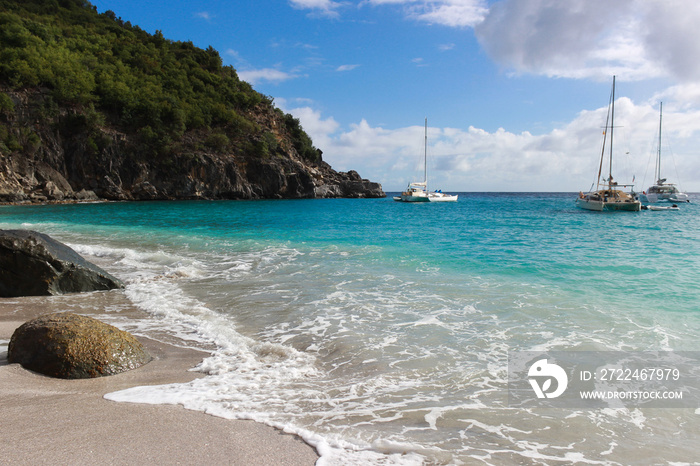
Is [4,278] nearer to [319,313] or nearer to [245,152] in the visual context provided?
[319,313]

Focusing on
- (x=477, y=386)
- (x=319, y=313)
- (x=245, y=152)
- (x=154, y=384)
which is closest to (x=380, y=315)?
(x=319, y=313)

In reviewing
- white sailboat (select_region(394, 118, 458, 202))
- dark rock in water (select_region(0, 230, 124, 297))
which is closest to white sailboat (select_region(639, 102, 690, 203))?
white sailboat (select_region(394, 118, 458, 202))

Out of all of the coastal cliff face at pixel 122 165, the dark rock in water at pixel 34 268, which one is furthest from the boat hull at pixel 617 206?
the dark rock in water at pixel 34 268

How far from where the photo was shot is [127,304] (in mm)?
7754

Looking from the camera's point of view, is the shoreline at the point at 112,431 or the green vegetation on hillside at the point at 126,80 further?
the green vegetation on hillside at the point at 126,80

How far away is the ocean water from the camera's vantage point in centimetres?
351

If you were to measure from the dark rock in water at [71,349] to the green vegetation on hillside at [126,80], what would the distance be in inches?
2049

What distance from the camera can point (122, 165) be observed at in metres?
54.1

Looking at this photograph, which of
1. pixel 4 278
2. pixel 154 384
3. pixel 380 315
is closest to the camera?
pixel 154 384

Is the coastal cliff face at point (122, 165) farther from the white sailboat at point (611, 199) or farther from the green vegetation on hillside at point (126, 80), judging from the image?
the white sailboat at point (611, 199)

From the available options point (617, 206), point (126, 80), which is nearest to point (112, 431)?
point (617, 206)

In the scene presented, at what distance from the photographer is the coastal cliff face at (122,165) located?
45.5 m

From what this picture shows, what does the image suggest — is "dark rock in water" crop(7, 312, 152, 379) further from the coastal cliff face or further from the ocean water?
the coastal cliff face

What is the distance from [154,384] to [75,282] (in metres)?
5.62
